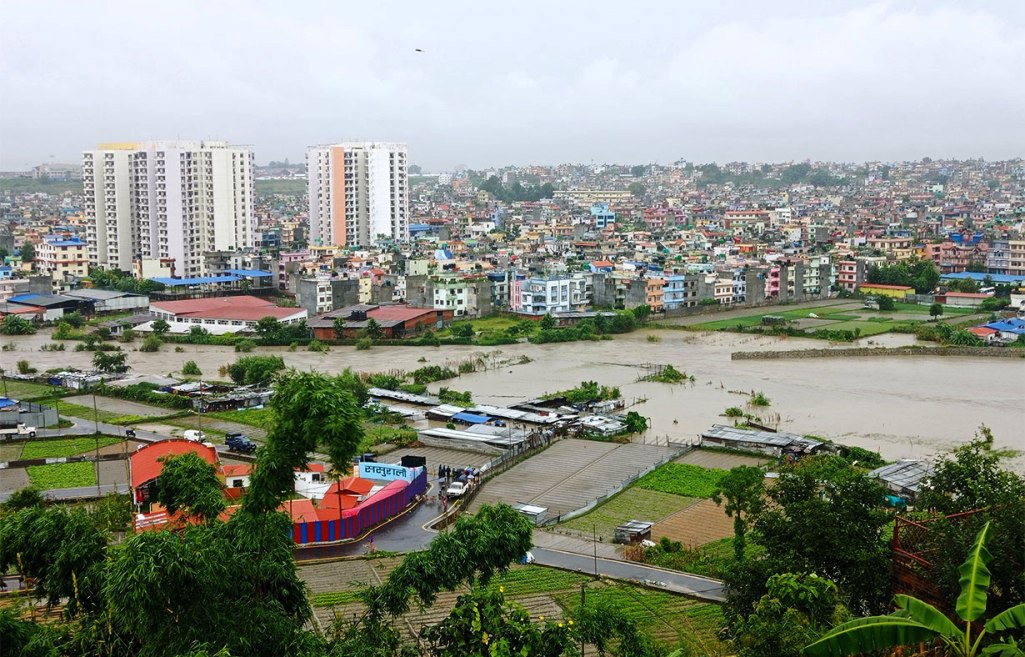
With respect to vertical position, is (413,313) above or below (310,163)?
below

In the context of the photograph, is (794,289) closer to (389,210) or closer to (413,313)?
(413,313)

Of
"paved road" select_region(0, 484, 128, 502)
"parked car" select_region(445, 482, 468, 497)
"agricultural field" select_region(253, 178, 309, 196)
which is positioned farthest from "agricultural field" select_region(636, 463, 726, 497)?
"agricultural field" select_region(253, 178, 309, 196)

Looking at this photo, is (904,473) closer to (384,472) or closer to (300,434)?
(384,472)

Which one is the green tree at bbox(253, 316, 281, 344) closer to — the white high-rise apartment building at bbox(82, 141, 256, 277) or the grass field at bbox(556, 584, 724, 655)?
the white high-rise apartment building at bbox(82, 141, 256, 277)

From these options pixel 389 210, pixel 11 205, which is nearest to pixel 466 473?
pixel 389 210

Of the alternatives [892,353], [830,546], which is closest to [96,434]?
[830,546]

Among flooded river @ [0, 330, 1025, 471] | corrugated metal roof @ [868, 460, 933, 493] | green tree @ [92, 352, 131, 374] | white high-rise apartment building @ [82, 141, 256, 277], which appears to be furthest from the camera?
white high-rise apartment building @ [82, 141, 256, 277]
